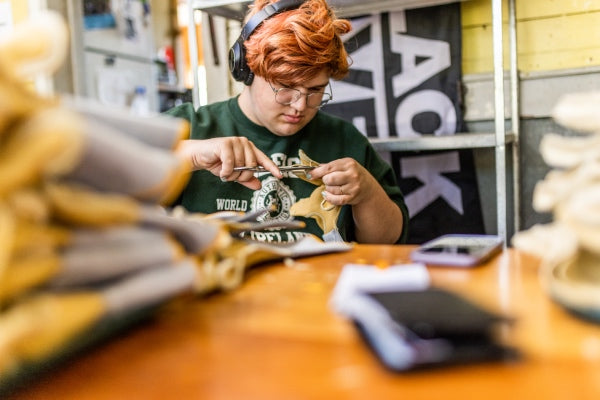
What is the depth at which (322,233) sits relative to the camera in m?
1.33

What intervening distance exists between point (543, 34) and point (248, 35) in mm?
1452

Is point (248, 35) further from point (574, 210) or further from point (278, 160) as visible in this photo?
point (574, 210)

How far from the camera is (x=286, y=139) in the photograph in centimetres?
149

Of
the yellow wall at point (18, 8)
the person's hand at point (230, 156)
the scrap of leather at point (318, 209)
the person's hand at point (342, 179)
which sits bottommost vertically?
the scrap of leather at point (318, 209)

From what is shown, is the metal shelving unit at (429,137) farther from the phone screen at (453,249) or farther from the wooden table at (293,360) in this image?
the wooden table at (293,360)

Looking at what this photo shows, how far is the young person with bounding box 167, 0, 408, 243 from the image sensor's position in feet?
3.94

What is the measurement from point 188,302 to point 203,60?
2213mm

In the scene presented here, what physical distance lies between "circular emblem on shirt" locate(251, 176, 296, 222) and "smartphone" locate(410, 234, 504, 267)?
60 cm

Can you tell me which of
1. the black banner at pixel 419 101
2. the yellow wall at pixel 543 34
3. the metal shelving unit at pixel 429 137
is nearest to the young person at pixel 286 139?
the metal shelving unit at pixel 429 137

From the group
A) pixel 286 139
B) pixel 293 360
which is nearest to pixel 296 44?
pixel 286 139

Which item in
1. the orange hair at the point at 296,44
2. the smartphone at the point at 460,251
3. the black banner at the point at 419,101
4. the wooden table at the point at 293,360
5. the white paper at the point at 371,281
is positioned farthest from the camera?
the black banner at the point at 419,101

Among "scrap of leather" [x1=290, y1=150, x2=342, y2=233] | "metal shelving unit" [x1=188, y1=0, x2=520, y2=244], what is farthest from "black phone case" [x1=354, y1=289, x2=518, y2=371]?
"metal shelving unit" [x1=188, y1=0, x2=520, y2=244]

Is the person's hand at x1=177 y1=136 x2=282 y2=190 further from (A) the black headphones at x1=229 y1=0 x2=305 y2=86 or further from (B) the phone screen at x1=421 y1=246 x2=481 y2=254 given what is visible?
(B) the phone screen at x1=421 y1=246 x2=481 y2=254

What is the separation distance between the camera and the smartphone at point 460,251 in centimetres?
65
